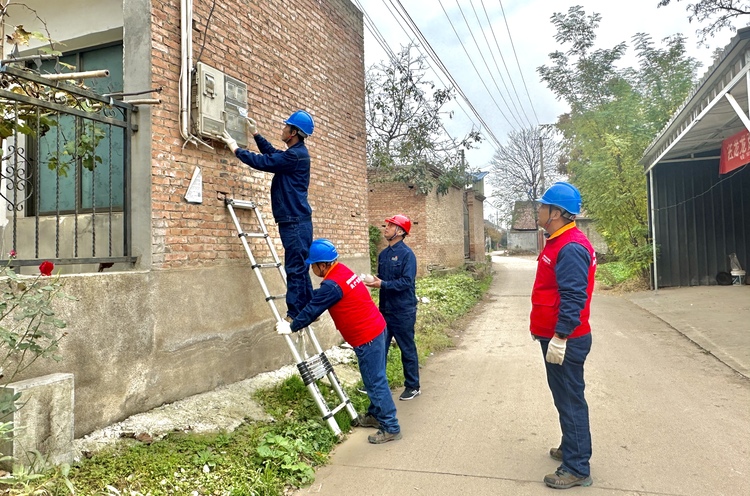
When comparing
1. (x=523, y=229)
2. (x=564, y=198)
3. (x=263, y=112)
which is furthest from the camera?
(x=523, y=229)

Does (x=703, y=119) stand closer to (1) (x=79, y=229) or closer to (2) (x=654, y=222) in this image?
(2) (x=654, y=222)

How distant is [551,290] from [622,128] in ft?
52.0

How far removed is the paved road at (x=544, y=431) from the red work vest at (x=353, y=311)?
92 cm

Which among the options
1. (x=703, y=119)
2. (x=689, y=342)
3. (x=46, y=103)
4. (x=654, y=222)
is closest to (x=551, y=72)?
(x=654, y=222)

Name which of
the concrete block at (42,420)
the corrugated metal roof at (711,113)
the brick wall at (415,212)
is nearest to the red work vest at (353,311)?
the concrete block at (42,420)

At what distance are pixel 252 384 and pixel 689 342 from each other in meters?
6.78

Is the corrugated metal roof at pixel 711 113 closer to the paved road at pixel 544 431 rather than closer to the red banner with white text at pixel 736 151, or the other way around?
the red banner with white text at pixel 736 151

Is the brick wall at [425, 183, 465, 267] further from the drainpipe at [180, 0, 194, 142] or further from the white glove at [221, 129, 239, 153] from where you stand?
the drainpipe at [180, 0, 194, 142]

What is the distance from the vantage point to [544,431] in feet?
15.2

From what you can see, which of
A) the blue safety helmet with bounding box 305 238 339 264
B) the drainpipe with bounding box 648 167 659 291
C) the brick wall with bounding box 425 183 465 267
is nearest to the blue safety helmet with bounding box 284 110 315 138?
the blue safety helmet with bounding box 305 238 339 264

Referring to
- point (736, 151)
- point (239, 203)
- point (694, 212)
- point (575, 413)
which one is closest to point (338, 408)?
point (575, 413)

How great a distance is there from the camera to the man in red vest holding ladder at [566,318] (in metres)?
3.53

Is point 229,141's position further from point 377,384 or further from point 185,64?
point 377,384

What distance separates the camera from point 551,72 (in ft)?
72.4
